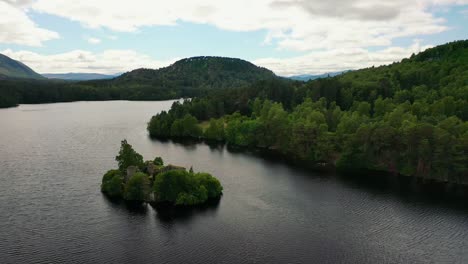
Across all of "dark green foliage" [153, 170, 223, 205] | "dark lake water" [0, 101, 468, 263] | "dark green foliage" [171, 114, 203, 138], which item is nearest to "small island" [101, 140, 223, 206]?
"dark green foliage" [153, 170, 223, 205]

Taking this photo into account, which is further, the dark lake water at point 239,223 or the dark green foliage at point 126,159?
the dark green foliage at point 126,159

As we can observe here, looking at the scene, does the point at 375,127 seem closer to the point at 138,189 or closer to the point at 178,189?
the point at 178,189

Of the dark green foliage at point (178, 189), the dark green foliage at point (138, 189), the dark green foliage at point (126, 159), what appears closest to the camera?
the dark green foliage at point (178, 189)

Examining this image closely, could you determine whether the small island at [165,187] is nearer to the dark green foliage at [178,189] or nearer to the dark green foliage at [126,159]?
the dark green foliage at [178,189]

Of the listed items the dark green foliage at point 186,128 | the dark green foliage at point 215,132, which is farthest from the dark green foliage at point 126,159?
the dark green foliage at point 186,128

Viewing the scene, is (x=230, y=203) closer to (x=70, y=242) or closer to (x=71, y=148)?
(x=70, y=242)

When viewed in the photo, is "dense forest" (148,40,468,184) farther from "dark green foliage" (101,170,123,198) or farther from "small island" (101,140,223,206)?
"dark green foliage" (101,170,123,198)
